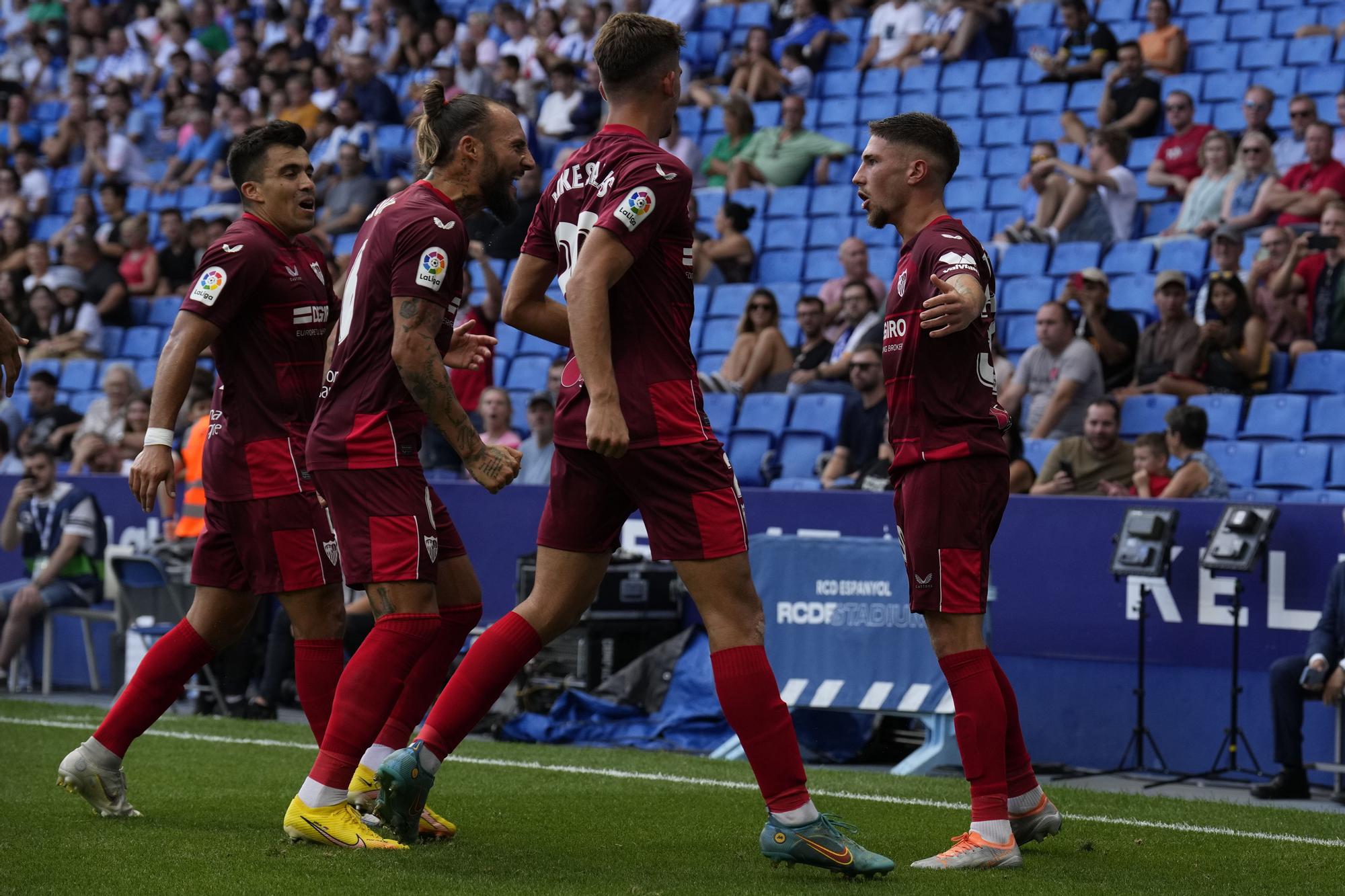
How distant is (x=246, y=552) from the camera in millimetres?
5504

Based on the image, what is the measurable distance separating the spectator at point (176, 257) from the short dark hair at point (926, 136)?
539 inches

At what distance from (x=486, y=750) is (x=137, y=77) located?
57.7 feet

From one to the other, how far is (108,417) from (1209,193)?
9.04 meters

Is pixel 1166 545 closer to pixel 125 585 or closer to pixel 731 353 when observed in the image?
A: pixel 731 353

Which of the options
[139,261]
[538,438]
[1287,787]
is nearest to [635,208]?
[1287,787]

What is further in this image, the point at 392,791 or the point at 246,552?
the point at 246,552

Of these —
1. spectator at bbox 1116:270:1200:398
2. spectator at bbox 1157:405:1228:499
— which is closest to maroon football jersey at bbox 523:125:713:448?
spectator at bbox 1157:405:1228:499

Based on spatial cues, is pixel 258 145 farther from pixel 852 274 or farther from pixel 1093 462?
pixel 852 274

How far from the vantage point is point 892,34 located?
16.5 meters

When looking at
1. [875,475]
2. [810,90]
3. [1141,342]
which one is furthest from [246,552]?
[810,90]

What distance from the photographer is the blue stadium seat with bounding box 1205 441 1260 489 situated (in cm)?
986

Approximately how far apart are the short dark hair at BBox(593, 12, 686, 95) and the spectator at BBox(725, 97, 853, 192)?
1089 cm

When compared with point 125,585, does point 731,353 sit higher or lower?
higher

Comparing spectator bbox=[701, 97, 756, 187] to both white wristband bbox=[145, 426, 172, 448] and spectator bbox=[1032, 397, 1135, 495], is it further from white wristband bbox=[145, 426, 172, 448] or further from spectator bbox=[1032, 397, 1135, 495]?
white wristband bbox=[145, 426, 172, 448]
